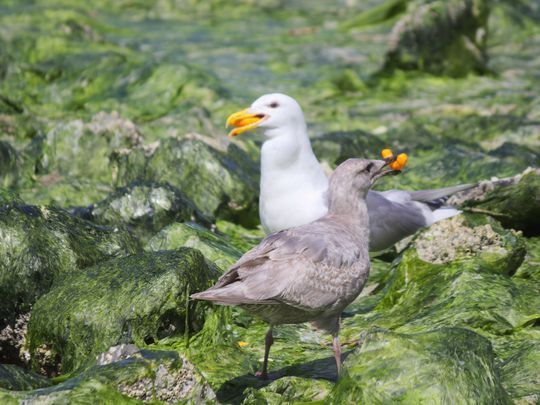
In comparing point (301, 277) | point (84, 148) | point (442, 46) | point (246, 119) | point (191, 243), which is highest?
point (246, 119)

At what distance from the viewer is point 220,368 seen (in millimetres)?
5430

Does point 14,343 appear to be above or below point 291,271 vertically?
below

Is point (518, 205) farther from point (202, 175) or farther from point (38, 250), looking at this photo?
point (38, 250)

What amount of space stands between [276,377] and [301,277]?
0.70m

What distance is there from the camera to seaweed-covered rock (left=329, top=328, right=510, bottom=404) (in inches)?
172

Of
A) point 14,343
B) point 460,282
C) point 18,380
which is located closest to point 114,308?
point 14,343

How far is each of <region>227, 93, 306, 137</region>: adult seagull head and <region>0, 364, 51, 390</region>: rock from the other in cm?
262

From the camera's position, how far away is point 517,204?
7629 mm

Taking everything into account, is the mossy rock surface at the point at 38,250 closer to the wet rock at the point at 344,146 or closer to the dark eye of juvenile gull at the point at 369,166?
the dark eye of juvenile gull at the point at 369,166

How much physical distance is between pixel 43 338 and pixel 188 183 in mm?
3303

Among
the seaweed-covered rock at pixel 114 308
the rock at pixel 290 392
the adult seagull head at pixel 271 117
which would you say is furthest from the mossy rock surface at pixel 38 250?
the rock at pixel 290 392

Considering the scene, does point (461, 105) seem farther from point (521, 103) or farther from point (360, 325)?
point (360, 325)

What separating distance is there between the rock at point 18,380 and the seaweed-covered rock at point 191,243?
79.5 inches

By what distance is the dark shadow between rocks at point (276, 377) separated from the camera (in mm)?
5098
